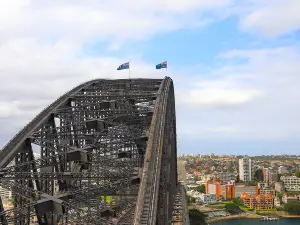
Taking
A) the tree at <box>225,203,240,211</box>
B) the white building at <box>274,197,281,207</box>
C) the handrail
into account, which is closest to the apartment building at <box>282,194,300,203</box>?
the white building at <box>274,197,281,207</box>

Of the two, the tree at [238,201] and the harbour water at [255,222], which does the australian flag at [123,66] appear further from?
the tree at [238,201]

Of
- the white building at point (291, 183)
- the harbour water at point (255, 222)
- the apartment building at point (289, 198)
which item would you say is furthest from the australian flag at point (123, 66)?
the white building at point (291, 183)

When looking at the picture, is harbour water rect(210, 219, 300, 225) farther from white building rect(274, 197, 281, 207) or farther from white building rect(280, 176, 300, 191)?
white building rect(280, 176, 300, 191)

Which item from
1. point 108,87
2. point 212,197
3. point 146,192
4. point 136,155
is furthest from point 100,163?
point 212,197

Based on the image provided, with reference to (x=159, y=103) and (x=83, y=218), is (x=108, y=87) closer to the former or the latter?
(x=159, y=103)

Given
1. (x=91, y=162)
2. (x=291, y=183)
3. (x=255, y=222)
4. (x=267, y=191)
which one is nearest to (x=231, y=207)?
(x=255, y=222)

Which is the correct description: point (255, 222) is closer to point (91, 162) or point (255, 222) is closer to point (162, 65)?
point (162, 65)
